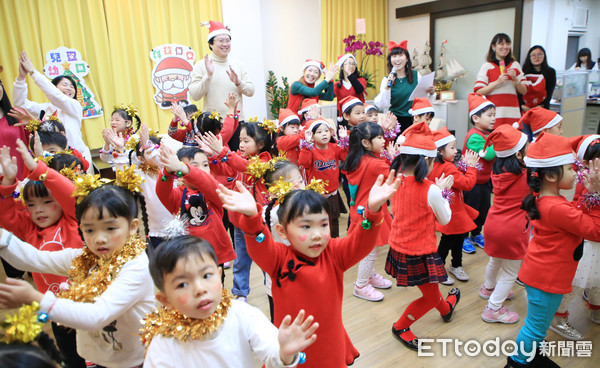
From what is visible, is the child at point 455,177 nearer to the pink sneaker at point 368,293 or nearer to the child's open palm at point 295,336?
the pink sneaker at point 368,293

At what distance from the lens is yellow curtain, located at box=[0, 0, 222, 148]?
473cm

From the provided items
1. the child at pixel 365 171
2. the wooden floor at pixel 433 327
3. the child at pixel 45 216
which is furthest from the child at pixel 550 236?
the child at pixel 45 216

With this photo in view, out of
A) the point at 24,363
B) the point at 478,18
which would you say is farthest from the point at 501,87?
the point at 24,363

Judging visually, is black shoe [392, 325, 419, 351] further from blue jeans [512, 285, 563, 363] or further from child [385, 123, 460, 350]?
blue jeans [512, 285, 563, 363]

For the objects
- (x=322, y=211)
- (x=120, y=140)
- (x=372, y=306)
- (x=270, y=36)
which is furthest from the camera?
(x=270, y=36)

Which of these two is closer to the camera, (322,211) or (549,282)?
(322,211)

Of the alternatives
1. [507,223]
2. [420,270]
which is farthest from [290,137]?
[507,223]

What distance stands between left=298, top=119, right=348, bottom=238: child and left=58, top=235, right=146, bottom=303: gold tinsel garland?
68.7 inches

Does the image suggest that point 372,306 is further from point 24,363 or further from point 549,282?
point 24,363

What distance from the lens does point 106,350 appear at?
158cm

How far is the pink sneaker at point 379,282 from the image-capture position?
120 inches

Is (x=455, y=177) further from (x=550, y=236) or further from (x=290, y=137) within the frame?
(x=290, y=137)

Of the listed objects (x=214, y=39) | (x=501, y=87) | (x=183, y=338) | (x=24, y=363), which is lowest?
(x=183, y=338)

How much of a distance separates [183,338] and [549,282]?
66.8 inches
